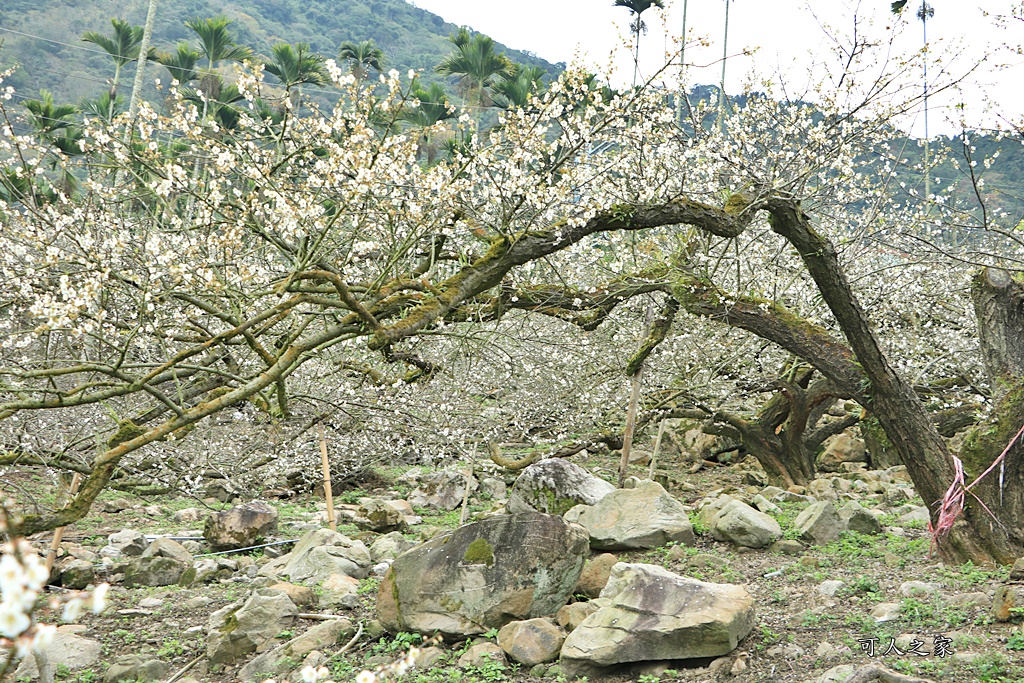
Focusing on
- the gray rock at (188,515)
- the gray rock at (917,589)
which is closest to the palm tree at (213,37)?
the gray rock at (188,515)

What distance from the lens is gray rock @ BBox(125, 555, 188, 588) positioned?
7461 mm

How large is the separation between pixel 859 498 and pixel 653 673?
6786 millimetres

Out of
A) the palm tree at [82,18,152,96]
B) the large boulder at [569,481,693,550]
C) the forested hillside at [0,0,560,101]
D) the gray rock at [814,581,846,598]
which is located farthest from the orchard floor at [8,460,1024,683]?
the forested hillside at [0,0,560,101]

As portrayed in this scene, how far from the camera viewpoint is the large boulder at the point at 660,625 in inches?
183

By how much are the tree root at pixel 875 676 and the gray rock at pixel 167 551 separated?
659cm

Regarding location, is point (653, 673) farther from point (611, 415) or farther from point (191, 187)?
point (611, 415)

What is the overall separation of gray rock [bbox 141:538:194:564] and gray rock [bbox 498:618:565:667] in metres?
4.36

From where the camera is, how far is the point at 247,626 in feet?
18.5

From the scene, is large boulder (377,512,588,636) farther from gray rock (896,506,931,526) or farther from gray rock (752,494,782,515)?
→ gray rock (896,506,931,526)

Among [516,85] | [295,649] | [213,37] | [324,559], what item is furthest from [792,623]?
[213,37]

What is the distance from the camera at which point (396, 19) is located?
57625mm

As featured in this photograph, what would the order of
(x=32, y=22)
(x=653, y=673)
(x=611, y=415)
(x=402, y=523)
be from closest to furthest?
(x=653, y=673)
(x=402, y=523)
(x=611, y=415)
(x=32, y=22)

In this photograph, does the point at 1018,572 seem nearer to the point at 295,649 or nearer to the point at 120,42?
the point at 295,649

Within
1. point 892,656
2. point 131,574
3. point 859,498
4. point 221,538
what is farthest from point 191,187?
point 859,498
